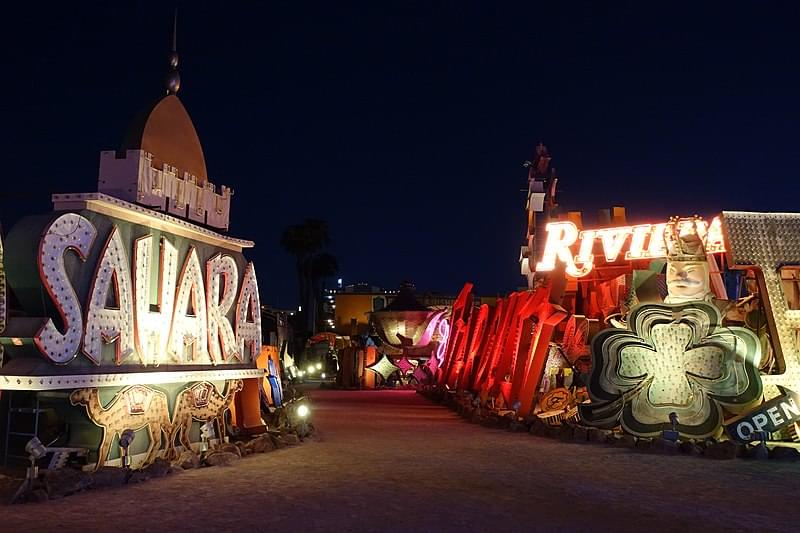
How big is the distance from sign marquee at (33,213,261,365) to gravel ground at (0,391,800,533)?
6.36 feet

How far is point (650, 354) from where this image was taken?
15477 millimetres

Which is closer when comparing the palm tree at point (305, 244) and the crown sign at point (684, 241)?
the crown sign at point (684, 241)

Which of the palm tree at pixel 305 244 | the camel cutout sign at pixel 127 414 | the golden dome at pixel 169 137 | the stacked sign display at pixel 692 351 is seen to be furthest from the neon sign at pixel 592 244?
the palm tree at pixel 305 244

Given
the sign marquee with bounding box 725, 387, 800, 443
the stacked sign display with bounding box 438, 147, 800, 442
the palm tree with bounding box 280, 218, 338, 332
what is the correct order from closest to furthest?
the sign marquee with bounding box 725, 387, 800, 443 → the stacked sign display with bounding box 438, 147, 800, 442 → the palm tree with bounding box 280, 218, 338, 332

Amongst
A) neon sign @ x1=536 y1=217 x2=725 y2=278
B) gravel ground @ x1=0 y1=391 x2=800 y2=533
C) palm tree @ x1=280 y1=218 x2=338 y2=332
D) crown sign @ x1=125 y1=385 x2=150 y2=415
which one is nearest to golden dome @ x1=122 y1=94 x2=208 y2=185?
crown sign @ x1=125 y1=385 x2=150 y2=415

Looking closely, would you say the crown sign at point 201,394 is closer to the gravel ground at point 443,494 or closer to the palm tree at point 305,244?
the gravel ground at point 443,494

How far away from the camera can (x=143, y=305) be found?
10.1 m

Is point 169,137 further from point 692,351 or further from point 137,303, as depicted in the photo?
point 692,351

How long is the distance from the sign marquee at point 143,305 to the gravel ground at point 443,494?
194 centimetres

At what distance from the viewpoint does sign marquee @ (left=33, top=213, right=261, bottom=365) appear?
27.7 feet

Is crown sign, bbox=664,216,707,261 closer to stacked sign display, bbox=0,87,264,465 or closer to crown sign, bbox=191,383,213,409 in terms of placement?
stacked sign display, bbox=0,87,264,465

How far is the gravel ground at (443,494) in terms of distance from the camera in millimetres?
7320

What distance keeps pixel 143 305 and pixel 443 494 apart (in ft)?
17.1

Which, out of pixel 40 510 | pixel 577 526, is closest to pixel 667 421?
pixel 577 526
